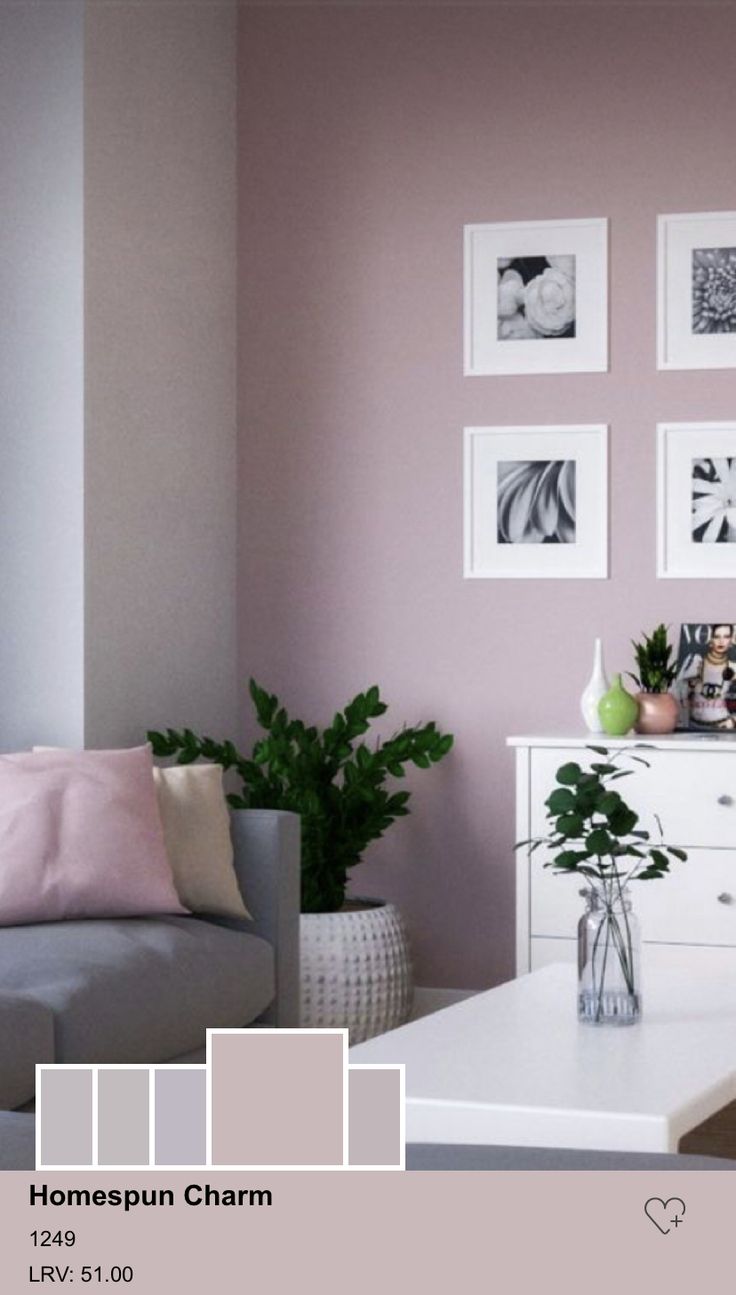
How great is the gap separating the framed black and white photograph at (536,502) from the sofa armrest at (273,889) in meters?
1.30

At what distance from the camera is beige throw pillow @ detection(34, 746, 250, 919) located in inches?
157

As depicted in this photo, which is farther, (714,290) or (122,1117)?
(714,290)

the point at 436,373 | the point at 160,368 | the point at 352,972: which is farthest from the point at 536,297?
the point at 352,972

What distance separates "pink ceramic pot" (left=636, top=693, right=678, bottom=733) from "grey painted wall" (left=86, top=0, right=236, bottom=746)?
1184mm

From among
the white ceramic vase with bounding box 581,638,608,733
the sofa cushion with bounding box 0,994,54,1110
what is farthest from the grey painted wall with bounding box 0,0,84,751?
the sofa cushion with bounding box 0,994,54,1110

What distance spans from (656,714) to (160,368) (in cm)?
150

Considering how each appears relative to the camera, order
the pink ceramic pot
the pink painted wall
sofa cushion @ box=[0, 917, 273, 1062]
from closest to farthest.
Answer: sofa cushion @ box=[0, 917, 273, 1062] → the pink ceramic pot → the pink painted wall

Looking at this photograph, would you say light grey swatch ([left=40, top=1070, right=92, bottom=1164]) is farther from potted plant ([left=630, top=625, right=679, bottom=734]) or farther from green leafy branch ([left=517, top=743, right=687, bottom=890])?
potted plant ([left=630, top=625, right=679, bottom=734])

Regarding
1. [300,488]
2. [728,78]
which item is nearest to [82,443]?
[300,488]

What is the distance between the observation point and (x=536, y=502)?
16.7ft

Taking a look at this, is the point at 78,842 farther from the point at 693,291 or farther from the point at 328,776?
the point at 693,291

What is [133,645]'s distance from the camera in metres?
4.82

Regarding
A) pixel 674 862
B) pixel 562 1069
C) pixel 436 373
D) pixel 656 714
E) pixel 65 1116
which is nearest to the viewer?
pixel 65 1116
